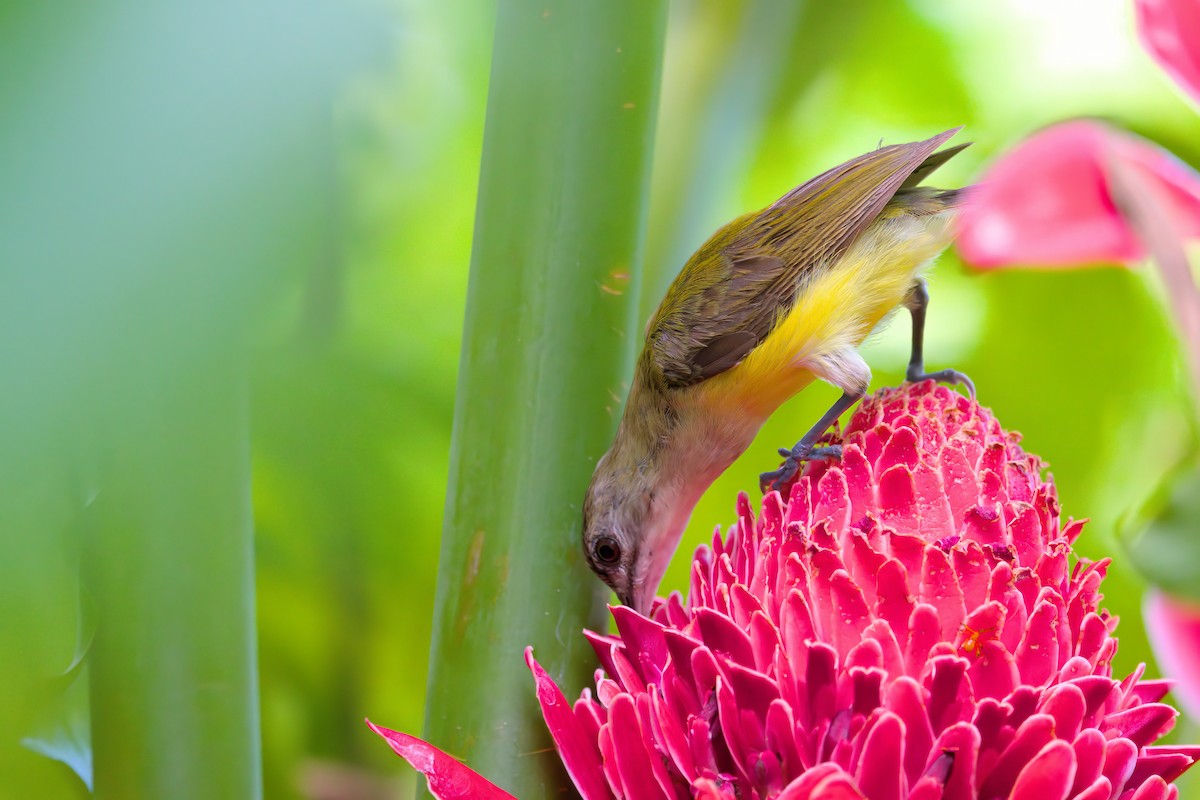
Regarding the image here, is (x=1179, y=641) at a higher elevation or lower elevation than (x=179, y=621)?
higher

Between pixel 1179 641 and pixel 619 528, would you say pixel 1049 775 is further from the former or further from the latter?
pixel 619 528

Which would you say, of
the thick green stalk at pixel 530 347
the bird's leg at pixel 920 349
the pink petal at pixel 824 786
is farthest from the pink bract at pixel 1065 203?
the bird's leg at pixel 920 349

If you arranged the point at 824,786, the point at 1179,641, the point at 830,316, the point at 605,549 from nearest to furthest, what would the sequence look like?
the point at 1179,641 → the point at 824,786 → the point at 605,549 → the point at 830,316

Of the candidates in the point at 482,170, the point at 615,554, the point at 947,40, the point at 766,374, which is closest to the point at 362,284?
the point at 482,170

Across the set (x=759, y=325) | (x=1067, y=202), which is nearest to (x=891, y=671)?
(x=1067, y=202)

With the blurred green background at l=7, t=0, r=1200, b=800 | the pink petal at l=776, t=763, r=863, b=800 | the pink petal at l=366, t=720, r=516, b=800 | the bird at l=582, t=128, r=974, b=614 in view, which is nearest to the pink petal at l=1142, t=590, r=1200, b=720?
the blurred green background at l=7, t=0, r=1200, b=800

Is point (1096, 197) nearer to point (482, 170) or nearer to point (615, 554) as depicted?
point (482, 170)
